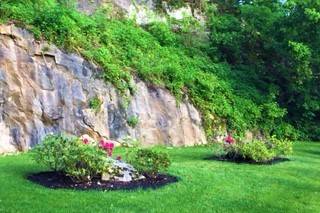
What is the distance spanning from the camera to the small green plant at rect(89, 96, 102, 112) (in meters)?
14.4

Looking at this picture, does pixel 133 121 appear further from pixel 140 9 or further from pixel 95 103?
pixel 140 9

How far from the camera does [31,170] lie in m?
9.52

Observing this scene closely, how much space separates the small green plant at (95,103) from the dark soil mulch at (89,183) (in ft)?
17.5

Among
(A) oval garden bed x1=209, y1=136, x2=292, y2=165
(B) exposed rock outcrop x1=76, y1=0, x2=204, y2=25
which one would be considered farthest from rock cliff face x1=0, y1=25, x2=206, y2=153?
(B) exposed rock outcrop x1=76, y1=0, x2=204, y2=25

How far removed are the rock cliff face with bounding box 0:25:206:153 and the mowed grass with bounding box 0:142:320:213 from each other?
1532mm

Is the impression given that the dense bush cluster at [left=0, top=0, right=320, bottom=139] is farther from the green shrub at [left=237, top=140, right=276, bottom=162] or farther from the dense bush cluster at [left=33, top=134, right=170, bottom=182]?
the dense bush cluster at [left=33, top=134, right=170, bottom=182]

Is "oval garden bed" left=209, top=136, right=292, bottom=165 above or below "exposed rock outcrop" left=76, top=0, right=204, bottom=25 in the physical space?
below

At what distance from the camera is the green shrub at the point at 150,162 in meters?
9.11

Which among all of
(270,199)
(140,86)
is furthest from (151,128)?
(270,199)

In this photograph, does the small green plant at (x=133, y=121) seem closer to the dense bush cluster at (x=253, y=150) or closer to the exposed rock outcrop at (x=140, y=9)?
the dense bush cluster at (x=253, y=150)

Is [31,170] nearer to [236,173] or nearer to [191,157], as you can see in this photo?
[236,173]

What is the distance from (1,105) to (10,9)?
109 inches

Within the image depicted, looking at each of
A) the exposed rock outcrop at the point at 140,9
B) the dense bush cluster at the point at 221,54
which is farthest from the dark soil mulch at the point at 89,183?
the exposed rock outcrop at the point at 140,9

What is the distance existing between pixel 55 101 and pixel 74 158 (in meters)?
5.50
